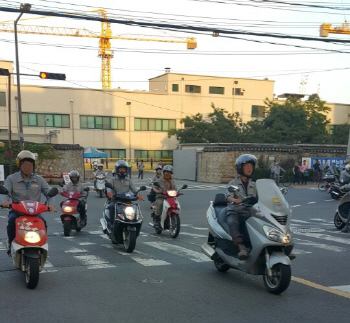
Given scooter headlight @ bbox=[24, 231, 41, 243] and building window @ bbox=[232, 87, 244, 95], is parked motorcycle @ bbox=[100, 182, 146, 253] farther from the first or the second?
building window @ bbox=[232, 87, 244, 95]

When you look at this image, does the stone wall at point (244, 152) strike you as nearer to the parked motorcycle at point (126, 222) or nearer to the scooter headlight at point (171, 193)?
the scooter headlight at point (171, 193)

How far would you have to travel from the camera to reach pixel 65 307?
5055 millimetres

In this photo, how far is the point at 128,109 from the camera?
174ft

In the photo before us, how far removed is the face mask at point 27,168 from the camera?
253 inches

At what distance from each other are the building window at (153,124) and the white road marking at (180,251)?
45.5 meters

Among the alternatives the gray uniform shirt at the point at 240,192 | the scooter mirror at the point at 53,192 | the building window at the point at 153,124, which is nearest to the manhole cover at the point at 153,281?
the gray uniform shirt at the point at 240,192

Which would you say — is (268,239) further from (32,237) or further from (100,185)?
(100,185)

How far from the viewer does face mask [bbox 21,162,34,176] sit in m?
6.43

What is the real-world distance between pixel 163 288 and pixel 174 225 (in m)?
4.49

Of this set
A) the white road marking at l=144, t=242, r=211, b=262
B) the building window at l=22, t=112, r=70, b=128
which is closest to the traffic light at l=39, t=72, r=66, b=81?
the white road marking at l=144, t=242, r=211, b=262

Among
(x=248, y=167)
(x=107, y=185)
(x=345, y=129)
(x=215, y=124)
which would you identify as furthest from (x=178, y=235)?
(x=345, y=129)

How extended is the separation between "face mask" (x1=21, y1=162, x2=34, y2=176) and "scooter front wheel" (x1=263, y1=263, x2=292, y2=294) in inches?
153

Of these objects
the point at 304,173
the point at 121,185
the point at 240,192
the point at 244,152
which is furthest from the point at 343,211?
the point at 244,152

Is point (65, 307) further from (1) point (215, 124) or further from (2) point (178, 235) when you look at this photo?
(1) point (215, 124)
